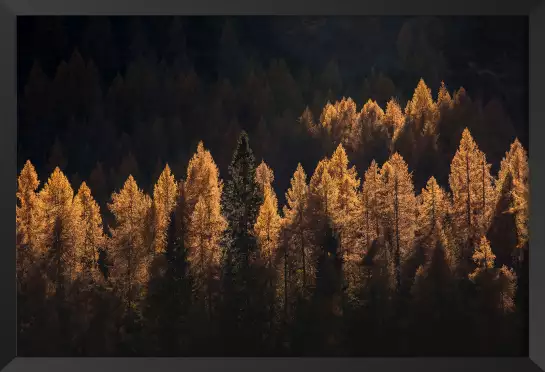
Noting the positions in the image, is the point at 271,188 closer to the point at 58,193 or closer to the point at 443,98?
the point at 443,98

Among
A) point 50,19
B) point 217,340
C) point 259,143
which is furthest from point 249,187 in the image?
point 50,19

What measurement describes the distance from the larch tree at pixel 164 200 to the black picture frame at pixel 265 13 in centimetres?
79

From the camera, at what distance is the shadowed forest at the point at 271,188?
142 inches

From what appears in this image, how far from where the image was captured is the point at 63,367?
349cm

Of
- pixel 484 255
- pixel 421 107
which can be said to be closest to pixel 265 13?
pixel 421 107

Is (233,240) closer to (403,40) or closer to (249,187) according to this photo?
(249,187)

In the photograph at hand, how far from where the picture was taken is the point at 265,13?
350 centimetres

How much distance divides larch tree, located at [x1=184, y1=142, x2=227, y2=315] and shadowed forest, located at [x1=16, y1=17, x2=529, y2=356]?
0.01 meters

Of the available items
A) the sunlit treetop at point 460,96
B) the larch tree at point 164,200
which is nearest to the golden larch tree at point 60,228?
the larch tree at point 164,200

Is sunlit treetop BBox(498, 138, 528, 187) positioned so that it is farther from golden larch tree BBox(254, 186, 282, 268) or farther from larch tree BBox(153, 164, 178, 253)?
larch tree BBox(153, 164, 178, 253)

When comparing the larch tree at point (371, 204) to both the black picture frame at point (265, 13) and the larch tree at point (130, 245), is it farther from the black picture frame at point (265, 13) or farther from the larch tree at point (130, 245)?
the larch tree at point (130, 245)

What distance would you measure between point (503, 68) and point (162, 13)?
2060 mm

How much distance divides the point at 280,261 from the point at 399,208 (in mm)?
787

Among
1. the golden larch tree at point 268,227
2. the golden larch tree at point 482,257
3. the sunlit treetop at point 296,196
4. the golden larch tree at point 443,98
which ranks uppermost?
the golden larch tree at point 443,98
